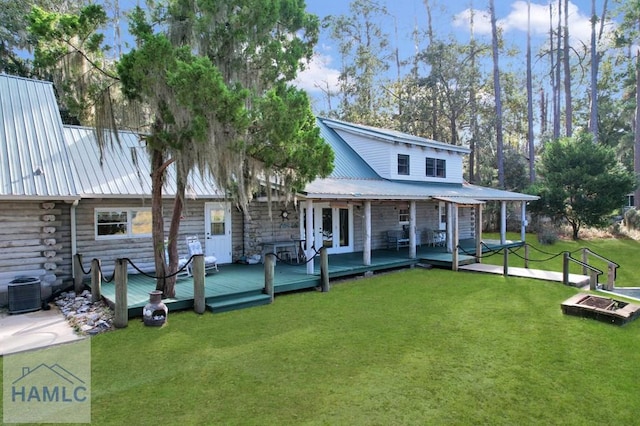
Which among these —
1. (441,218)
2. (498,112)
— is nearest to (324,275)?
(441,218)

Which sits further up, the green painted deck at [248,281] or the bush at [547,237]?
the bush at [547,237]

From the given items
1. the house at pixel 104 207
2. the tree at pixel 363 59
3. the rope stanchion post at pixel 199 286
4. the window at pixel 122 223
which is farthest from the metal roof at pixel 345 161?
the tree at pixel 363 59

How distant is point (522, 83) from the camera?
Result: 37.7 meters

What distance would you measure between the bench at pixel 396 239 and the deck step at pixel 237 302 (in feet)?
24.7

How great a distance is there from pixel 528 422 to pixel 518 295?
5.65m

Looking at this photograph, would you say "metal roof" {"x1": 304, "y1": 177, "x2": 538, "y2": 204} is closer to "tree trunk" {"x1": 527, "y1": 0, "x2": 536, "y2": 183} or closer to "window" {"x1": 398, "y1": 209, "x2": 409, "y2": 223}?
"window" {"x1": 398, "y1": 209, "x2": 409, "y2": 223}

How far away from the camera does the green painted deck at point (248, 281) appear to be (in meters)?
7.58

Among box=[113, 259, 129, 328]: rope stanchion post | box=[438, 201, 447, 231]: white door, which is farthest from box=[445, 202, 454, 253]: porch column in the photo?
box=[113, 259, 129, 328]: rope stanchion post

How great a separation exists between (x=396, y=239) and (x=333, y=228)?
2747mm

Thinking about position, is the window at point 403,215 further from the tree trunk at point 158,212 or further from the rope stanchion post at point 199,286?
the tree trunk at point 158,212

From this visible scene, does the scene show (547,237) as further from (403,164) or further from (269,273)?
(269,273)

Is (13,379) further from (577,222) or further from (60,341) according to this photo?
(577,222)

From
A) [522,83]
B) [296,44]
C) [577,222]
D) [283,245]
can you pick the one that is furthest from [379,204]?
[522,83]

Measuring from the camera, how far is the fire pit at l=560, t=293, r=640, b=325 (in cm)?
689
